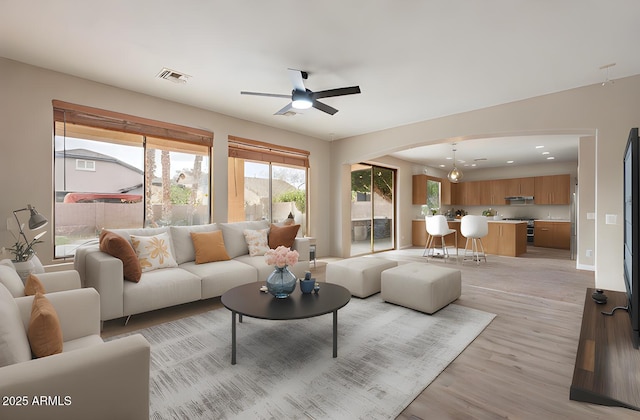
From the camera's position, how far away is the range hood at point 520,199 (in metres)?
9.40

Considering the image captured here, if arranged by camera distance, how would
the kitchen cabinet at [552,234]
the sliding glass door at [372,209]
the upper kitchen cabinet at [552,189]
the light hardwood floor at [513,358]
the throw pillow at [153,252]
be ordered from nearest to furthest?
the light hardwood floor at [513,358]
the throw pillow at [153,252]
the sliding glass door at [372,209]
the kitchen cabinet at [552,234]
the upper kitchen cabinet at [552,189]

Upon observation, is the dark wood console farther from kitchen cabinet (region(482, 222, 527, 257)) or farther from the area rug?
kitchen cabinet (region(482, 222, 527, 257))

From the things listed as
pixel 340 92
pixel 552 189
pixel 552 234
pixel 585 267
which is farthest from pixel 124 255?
pixel 552 189

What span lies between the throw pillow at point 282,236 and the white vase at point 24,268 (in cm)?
258

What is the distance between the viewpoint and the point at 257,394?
1.83 metres

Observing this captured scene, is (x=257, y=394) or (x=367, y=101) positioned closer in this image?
(x=257, y=394)

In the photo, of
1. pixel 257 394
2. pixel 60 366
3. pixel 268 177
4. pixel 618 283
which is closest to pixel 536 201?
pixel 618 283

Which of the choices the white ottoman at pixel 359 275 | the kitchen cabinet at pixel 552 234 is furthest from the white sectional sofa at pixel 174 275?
the kitchen cabinet at pixel 552 234

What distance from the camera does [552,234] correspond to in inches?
340

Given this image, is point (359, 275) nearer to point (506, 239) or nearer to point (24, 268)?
point (24, 268)

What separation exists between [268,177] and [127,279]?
3.25 meters

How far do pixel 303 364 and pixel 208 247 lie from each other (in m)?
2.25

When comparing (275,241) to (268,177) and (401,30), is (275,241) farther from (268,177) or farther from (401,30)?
(401,30)

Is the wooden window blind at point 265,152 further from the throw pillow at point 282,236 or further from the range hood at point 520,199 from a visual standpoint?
the range hood at point 520,199
